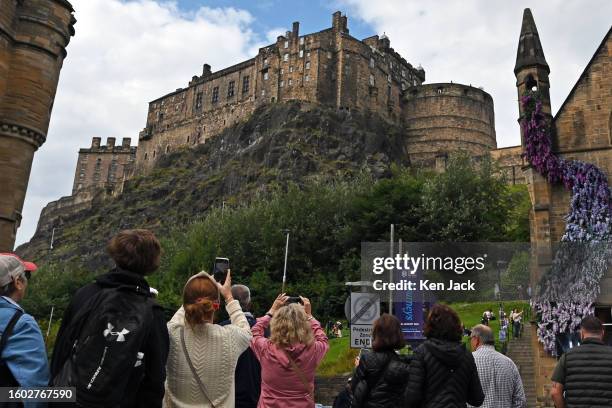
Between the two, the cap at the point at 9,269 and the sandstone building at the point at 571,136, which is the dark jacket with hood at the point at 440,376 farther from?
the sandstone building at the point at 571,136

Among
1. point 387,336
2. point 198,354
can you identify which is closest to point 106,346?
point 198,354

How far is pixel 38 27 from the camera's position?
18625mm

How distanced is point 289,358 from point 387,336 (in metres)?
0.86

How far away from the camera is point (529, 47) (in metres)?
16.9

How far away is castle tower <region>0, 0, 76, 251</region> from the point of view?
57.4 feet

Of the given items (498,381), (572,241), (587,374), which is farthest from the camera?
(572,241)

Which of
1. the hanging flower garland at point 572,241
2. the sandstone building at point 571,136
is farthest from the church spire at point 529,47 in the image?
the hanging flower garland at point 572,241

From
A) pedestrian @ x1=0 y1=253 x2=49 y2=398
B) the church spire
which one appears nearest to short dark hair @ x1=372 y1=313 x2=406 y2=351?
pedestrian @ x1=0 y1=253 x2=49 y2=398

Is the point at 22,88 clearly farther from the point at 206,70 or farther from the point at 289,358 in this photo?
the point at 206,70

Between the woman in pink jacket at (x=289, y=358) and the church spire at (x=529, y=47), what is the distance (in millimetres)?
14620

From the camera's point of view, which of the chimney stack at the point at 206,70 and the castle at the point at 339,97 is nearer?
the castle at the point at 339,97

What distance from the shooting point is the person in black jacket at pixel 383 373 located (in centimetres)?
461

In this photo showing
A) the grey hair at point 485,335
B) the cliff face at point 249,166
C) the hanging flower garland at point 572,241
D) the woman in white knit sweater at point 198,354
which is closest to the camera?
the woman in white knit sweater at point 198,354

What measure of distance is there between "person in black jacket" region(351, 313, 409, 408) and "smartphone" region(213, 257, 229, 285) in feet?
4.62
